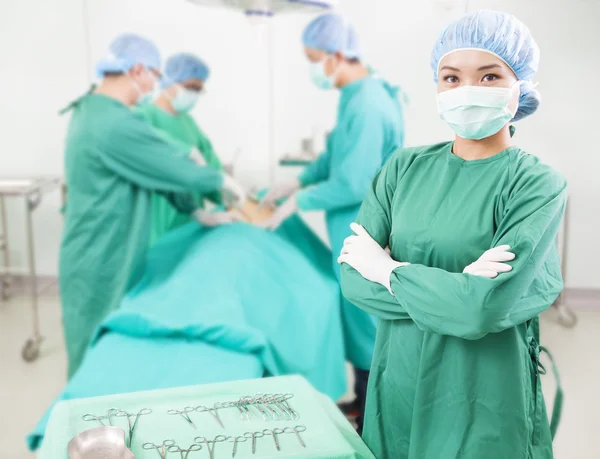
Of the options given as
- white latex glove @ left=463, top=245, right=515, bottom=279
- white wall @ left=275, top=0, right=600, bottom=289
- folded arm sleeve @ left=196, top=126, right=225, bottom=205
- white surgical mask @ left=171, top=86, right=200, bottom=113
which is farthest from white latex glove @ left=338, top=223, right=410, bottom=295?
folded arm sleeve @ left=196, top=126, right=225, bottom=205

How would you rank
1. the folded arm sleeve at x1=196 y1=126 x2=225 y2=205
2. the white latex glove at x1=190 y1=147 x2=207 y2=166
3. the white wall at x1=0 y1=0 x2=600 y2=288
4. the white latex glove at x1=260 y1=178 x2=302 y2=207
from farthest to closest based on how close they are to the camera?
the folded arm sleeve at x1=196 y1=126 x2=225 y2=205 < the white latex glove at x1=260 y1=178 x2=302 y2=207 < the white latex glove at x1=190 y1=147 x2=207 y2=166 < the white wall at x1=0 y1=0 x2=600 y2=288

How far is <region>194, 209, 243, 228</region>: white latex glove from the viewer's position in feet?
9.08

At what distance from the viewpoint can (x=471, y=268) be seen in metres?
1.12

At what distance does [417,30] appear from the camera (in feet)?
10.1

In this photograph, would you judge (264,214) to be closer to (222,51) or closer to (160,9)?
(222,51)

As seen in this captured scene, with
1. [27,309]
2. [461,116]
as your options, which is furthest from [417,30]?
[27,309]

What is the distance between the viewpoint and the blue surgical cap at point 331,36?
2.54 metres

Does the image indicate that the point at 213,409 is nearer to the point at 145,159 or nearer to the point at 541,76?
the point at 145,159

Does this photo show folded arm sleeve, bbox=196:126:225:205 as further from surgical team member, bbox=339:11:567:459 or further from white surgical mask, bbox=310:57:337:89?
surgical team member, bbox=339:11:567:459

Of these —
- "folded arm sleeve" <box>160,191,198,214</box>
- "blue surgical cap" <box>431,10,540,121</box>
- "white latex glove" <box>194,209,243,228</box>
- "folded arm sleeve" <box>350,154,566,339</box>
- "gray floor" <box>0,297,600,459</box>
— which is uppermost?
"blue surgical cap" <box>431,10,540,121</box>

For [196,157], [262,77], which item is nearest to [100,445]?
[196,157]

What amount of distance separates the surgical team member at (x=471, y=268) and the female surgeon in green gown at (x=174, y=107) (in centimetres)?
192

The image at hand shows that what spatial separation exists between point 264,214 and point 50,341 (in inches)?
63.1

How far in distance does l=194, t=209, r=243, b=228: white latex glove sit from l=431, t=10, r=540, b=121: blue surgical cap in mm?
1643
